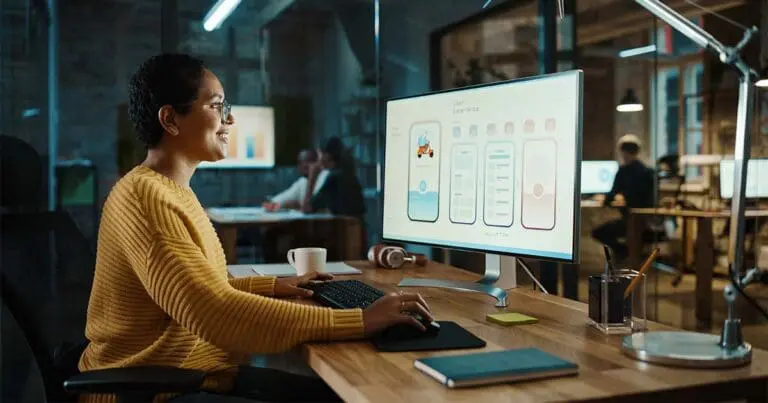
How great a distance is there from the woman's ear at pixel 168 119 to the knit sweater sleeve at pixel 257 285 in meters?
0.45

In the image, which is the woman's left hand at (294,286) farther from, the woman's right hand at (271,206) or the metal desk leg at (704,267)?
the metal desk leg at (704,267)

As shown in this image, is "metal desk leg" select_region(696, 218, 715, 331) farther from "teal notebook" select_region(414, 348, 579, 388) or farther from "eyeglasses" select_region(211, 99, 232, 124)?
"teal notebook" select_region(414, 348, 579, 388)

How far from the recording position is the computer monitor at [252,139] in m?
4.88

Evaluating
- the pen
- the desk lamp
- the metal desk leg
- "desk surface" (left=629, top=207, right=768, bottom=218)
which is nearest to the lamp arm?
the desk lamp

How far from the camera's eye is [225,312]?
134cm

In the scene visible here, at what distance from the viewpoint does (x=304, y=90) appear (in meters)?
5.07

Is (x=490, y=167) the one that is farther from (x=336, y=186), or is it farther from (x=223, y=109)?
(x=336, y=186)

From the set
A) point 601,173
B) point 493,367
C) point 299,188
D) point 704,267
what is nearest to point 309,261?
point 493,367

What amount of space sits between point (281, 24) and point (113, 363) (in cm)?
383

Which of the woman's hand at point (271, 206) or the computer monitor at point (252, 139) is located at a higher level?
the computer monitor at point (252, 139)

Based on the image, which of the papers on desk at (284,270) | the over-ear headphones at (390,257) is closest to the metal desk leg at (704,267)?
the over-ear headphones at (390,257)

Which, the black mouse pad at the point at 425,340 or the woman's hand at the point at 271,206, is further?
the woman's hand at the point at 271,206

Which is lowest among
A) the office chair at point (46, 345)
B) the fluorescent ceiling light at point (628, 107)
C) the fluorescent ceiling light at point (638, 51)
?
the office chair at point (46, 345)

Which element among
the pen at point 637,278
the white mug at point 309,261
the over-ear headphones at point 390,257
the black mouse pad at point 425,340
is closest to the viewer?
the black mouse pad at point 425,340
